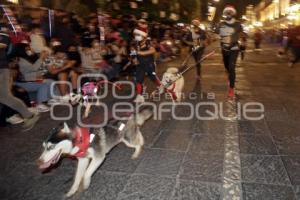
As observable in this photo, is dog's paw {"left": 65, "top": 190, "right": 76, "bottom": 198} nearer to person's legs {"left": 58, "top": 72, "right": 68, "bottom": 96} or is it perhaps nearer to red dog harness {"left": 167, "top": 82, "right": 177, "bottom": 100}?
red dog harness {"left": 167, "top": 82, "right": 177, "bottom": 100}

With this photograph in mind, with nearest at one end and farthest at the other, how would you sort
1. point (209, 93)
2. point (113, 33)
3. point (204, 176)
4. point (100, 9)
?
point (204, 176) → point (209, 93) → point (113, 33) → point (100, 9)

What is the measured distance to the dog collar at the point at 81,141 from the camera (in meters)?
3.94

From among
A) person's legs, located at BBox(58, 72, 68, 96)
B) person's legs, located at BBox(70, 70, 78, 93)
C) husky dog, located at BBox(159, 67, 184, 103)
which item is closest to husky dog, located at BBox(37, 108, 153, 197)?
husky dog, located at BBox(159, 67, 184, 103)

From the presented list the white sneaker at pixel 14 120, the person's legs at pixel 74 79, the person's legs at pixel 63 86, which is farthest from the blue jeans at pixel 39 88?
the person's legs at pixel 74 79

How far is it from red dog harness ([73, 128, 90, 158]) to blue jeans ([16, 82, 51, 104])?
14.3 ft

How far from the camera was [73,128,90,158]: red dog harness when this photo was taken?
12.9ft

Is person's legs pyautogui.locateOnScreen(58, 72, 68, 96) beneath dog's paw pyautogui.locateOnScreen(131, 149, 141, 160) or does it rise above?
above

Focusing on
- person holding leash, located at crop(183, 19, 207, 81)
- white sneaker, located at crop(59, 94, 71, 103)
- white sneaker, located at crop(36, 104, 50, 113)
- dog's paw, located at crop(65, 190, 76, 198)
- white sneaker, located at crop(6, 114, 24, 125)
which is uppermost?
person holding leash, located at crop(183, 19, 207, 81)

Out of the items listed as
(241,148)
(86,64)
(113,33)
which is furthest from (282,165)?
(113,33)

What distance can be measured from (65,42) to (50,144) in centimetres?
653

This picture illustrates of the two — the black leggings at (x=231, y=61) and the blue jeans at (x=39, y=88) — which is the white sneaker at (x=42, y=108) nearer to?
the blue jeans at (x=39, y=88)

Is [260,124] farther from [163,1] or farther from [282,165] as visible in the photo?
[163,1]

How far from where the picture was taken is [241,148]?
5.54 m

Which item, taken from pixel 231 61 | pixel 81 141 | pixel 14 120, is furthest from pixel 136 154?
pixel 231 61
